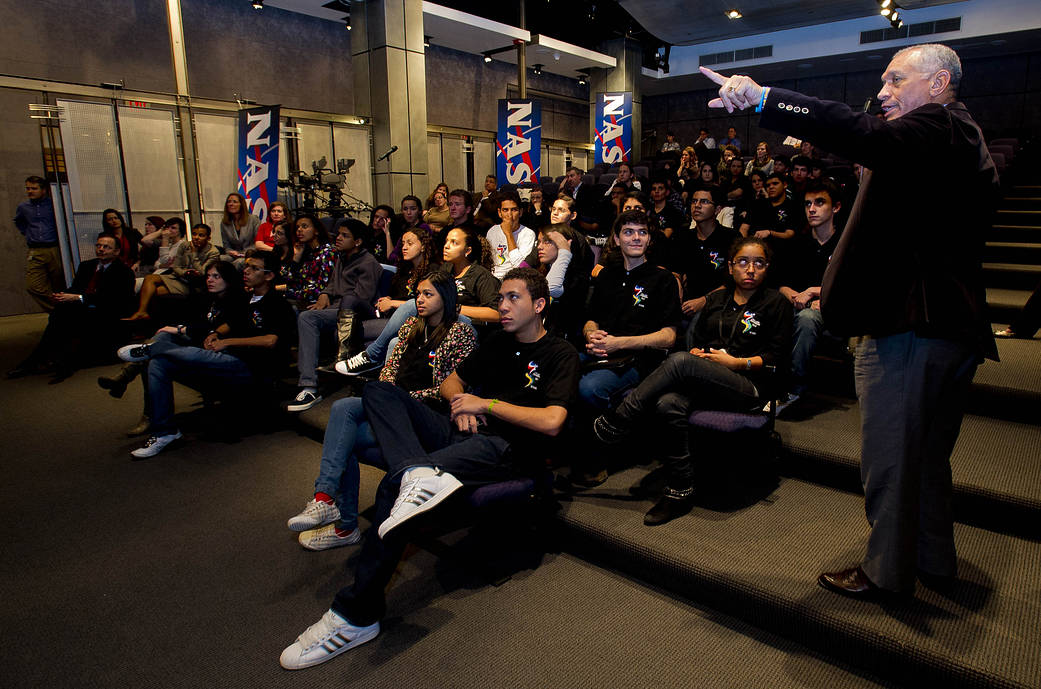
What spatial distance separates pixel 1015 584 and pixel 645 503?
4.08ft

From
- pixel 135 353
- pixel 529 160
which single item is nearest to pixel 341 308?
pixel 135 353

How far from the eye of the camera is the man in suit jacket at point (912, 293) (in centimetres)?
154

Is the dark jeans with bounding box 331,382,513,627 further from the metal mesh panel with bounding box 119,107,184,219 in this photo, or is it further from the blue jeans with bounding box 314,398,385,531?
the metal mesh panel with bounding box 119,107,184,219

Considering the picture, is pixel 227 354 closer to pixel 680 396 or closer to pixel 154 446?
pixel 154 446

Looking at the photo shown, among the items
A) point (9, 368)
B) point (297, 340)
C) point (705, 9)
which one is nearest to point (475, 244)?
point (297, 340)

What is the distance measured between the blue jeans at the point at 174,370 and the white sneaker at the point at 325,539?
1475 millimetres

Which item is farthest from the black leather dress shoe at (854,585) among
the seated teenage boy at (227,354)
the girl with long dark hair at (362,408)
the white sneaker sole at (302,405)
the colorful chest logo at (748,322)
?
the seated teenage boy at (227,354)

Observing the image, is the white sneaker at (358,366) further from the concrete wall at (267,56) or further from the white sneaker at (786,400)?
the concrete wall at (267,56)

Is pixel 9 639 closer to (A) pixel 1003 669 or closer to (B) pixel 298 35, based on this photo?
(A) pixel 1003 669

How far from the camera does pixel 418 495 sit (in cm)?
190

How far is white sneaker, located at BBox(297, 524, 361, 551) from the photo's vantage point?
8.33ft

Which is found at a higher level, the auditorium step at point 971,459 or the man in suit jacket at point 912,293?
the man in suit jacket at point 912,293

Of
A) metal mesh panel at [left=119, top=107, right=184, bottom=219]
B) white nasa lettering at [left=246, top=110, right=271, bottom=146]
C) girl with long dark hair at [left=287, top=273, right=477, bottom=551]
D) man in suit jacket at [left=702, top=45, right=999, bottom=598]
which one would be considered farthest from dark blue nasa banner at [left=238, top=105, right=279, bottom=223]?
man in suit jacket at [left=702, top=45, right=999, bottom=598]

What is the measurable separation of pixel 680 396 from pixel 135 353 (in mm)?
3324
